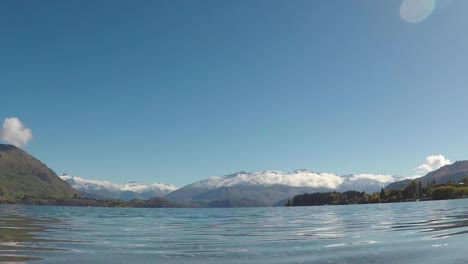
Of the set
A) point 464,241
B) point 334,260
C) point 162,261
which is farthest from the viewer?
point 464,241

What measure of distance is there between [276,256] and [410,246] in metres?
5.59

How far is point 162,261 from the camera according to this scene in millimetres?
13367

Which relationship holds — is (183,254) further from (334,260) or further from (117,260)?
(334,260)

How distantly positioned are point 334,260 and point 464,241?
6594 millimetres

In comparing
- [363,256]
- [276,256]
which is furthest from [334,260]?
[276,256]

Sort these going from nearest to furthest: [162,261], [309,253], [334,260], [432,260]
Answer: [432,260]
[334,260]
[162,261]
[309,253]

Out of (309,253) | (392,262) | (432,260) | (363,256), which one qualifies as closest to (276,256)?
(309,253)

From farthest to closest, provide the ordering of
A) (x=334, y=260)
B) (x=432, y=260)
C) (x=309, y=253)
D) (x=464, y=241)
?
(x=464, y=241) → (x=309, y=253) → (x=334, y=260) → (x=432, y=260)

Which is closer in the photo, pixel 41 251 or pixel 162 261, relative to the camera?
pixel 162 261

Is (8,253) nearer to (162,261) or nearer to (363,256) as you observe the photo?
(162,261)

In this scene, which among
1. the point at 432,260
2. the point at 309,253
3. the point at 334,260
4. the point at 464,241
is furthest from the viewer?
the point at 464,241

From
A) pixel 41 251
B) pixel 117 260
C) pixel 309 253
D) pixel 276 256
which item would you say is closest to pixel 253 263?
pixel 276 256

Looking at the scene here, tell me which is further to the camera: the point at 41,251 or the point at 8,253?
the point at 41,251

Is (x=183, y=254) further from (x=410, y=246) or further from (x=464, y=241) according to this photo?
(x=464, y=241)
